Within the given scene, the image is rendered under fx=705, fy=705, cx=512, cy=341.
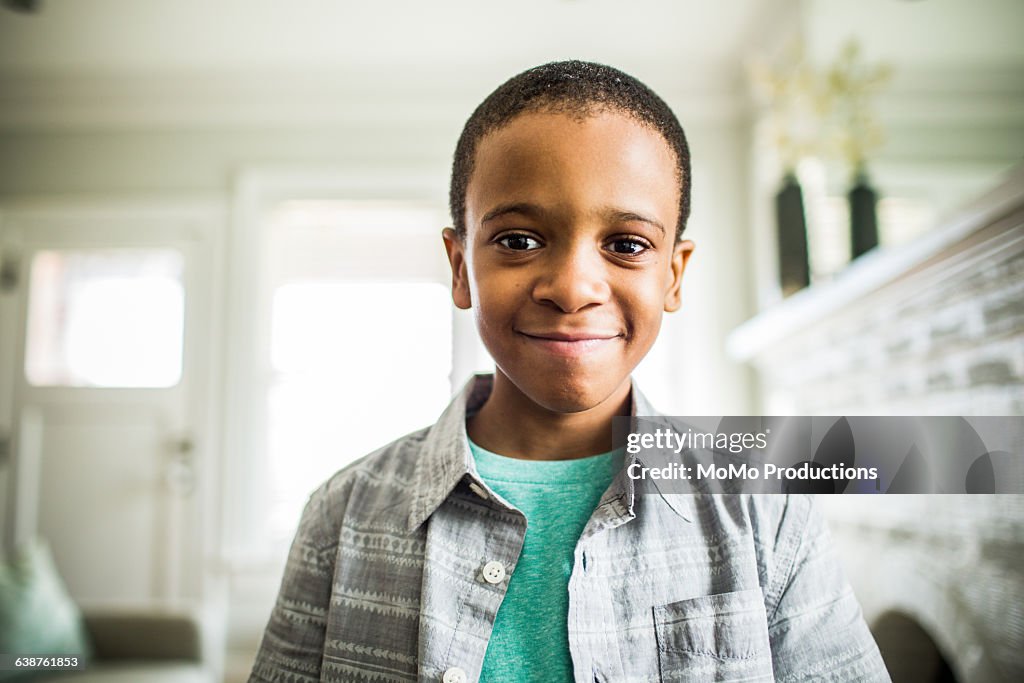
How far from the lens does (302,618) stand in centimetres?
40

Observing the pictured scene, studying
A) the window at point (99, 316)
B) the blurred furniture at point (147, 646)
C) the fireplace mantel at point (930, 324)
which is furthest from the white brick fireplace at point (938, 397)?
the window at point (99, 316)

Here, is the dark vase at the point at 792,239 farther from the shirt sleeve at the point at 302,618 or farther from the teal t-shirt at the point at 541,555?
the shirt sleeve at the point at 302,618

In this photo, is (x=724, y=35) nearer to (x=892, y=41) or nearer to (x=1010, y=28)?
(x=892, y=41)

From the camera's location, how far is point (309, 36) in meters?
0.91

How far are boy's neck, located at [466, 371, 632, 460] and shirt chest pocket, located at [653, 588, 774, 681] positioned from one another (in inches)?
4.1

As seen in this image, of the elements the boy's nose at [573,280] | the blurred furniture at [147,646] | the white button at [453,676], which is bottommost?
the blurred furniture at [147,646]

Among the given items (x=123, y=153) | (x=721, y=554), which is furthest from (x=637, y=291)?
(x=123, y=153)

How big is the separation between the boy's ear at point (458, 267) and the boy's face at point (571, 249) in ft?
0.08

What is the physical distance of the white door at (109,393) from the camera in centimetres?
129

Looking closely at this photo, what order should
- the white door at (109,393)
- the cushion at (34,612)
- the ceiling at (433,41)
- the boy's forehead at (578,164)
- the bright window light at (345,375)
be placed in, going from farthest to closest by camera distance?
the white door at (109,393) → the bright window light at (345,375) → the cushion at (34,612) → the ceiling at (433,41) → the boy's forehead at (578,164)

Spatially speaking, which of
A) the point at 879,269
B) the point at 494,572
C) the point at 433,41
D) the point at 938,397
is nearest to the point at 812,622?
the point at 494,572

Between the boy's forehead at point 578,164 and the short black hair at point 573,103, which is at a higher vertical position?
the short black hair at point 573,103

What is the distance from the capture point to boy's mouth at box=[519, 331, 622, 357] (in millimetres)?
360

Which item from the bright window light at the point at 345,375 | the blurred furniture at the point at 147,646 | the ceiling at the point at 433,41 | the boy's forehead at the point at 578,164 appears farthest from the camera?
the bright window light at the point at 345,375
